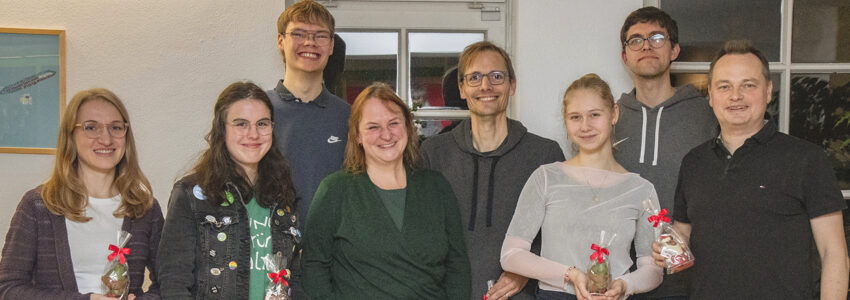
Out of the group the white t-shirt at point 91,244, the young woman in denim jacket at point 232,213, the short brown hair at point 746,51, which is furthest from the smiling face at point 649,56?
the white t-shirt at point 91,244

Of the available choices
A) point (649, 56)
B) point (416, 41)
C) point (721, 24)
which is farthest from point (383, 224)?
point (721, 24)

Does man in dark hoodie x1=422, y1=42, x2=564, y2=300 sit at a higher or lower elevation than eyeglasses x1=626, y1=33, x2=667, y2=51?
lower

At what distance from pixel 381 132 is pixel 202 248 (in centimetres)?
74

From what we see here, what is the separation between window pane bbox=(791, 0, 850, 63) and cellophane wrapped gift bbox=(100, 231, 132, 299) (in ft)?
11.2

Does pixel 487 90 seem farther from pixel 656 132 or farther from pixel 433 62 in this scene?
pixel 433 62

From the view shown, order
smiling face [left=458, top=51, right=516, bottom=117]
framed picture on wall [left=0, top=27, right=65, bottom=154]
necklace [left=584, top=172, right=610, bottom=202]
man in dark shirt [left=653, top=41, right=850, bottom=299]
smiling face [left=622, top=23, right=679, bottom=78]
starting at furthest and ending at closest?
framed picture on wall [left=0, top=27, right=65, bottom=154] < smiling face [left=622, top=23, right=679, bottom=78] < smiling face [left=458, top=51, right=516, bottom=117] < necklace [left=584, top=172, right=610, bottom=202] < man in dark shirt [left=653, top=41, right=850, bottom=299]

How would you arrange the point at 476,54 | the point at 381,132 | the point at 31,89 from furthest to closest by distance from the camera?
1. the point at 31,89
2. the point at 476,54
3. the point at 381,132

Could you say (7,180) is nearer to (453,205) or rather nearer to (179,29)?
(179,29)

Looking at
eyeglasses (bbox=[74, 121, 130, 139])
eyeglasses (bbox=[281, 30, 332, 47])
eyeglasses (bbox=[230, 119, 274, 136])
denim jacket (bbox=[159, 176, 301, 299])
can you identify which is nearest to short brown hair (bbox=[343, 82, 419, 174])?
eyeglasses (bbox=[230, 119, 274, 136])

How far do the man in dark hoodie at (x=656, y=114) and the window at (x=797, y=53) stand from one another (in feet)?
2.23

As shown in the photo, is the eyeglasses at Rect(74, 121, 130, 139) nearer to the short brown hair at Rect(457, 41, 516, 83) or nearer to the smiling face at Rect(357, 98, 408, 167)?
the smiling face at Rect(357, 98, 408, 167)

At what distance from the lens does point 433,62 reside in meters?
3.60

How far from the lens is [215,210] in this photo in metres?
2.24

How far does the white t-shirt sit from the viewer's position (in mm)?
2266
